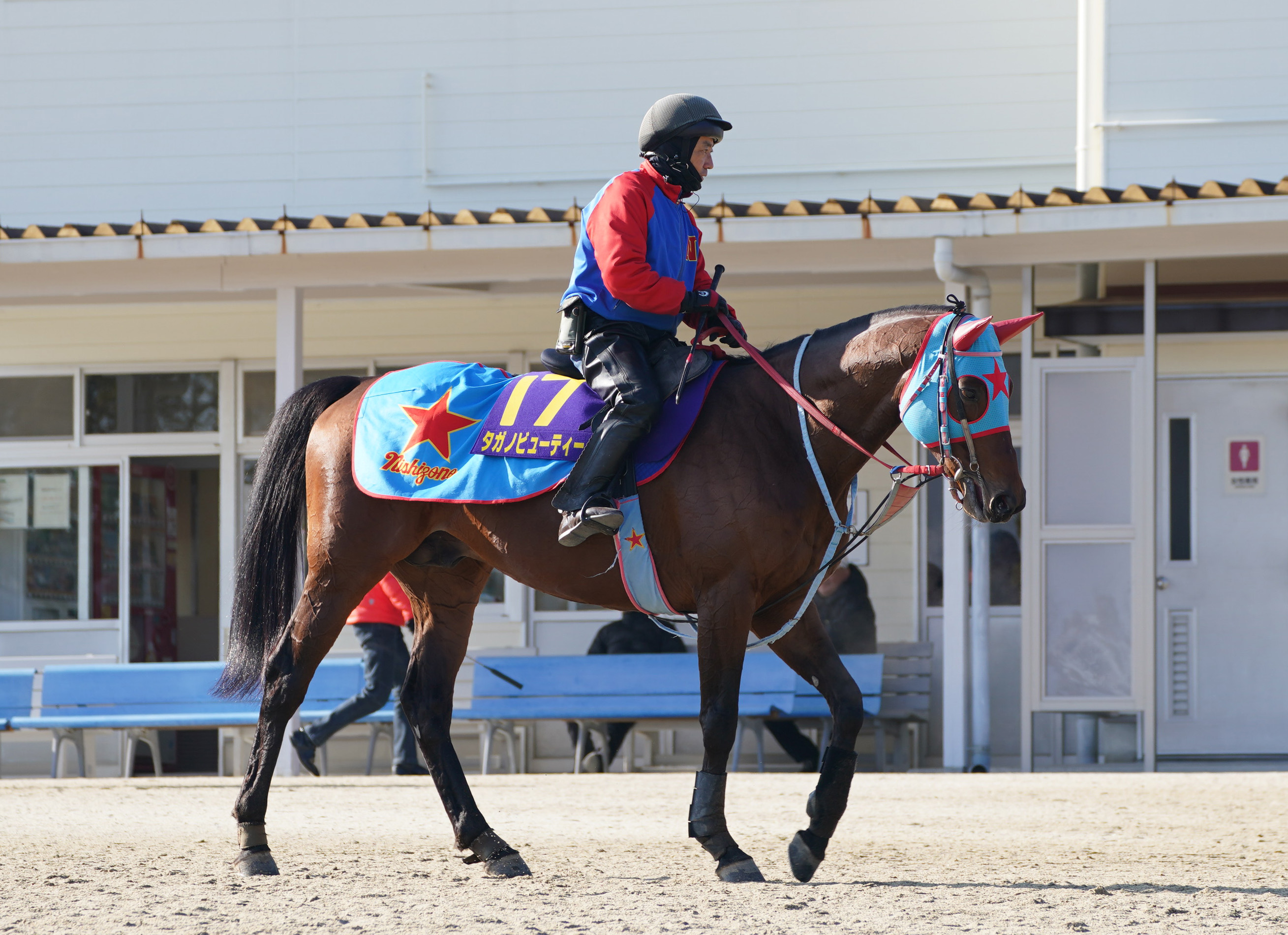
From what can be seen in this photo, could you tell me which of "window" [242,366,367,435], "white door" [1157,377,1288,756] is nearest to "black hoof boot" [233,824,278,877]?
"white door" [1157,377,1288,756]

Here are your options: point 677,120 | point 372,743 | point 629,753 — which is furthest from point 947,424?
point 372,743

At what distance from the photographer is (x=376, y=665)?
29.6 ft

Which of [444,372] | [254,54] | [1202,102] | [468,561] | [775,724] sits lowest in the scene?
[775,724]

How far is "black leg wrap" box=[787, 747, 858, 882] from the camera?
474 cm

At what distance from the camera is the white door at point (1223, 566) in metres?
10.1

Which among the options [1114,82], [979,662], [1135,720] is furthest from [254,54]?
[1135,720]

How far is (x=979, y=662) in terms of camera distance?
9.52m

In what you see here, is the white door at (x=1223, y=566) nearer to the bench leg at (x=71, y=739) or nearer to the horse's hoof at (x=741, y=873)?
the horse's hoof at (x=741, y=873)

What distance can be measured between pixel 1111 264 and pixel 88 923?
7.52 m

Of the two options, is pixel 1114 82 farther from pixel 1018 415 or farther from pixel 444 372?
pixel 444 372

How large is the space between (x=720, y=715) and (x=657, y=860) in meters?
0.94

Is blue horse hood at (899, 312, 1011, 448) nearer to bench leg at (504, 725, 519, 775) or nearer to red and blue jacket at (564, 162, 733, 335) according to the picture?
red and blue jacket at (564, 162, 733, 335)

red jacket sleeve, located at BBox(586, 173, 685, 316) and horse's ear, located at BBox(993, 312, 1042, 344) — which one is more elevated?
red jacket sleeve, located at BBox(586, 173, 685, 316)

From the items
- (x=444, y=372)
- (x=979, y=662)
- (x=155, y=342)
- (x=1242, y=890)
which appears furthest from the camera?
(x=155, y=342)
